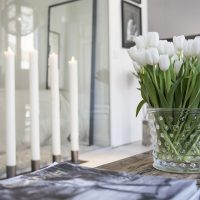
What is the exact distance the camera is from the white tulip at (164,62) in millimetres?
520

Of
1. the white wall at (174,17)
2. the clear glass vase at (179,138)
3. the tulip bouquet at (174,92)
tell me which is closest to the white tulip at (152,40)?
the tulip bouquet at (174,92)

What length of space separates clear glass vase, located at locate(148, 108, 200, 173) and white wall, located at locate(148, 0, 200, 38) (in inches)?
101

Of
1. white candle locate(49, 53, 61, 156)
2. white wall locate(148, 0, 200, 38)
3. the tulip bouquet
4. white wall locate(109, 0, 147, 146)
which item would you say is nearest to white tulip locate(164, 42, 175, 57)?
the tulip bouquet

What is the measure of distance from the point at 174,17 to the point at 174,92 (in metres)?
2.68

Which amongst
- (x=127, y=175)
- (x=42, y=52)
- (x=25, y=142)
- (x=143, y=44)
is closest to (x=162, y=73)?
(x=143, y=44)

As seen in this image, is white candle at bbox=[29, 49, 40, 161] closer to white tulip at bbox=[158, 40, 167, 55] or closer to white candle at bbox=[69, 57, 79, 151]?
white candle at bbox=[69, 57, 79, 151]

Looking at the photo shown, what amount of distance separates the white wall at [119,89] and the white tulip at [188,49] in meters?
1.21

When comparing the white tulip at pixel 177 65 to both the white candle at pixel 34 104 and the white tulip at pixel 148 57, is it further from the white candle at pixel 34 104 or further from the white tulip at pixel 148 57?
the white candle at pixel 34 104

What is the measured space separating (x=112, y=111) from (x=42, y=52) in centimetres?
53

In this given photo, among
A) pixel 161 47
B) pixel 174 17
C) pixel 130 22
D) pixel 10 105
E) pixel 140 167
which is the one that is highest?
pixel 174 17

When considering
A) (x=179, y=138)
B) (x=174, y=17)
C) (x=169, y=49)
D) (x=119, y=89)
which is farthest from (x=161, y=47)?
(x=174, y=17)

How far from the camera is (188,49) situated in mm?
544

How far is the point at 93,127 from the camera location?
5.98 ft

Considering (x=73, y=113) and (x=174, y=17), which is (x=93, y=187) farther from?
(x=174, y=17)
